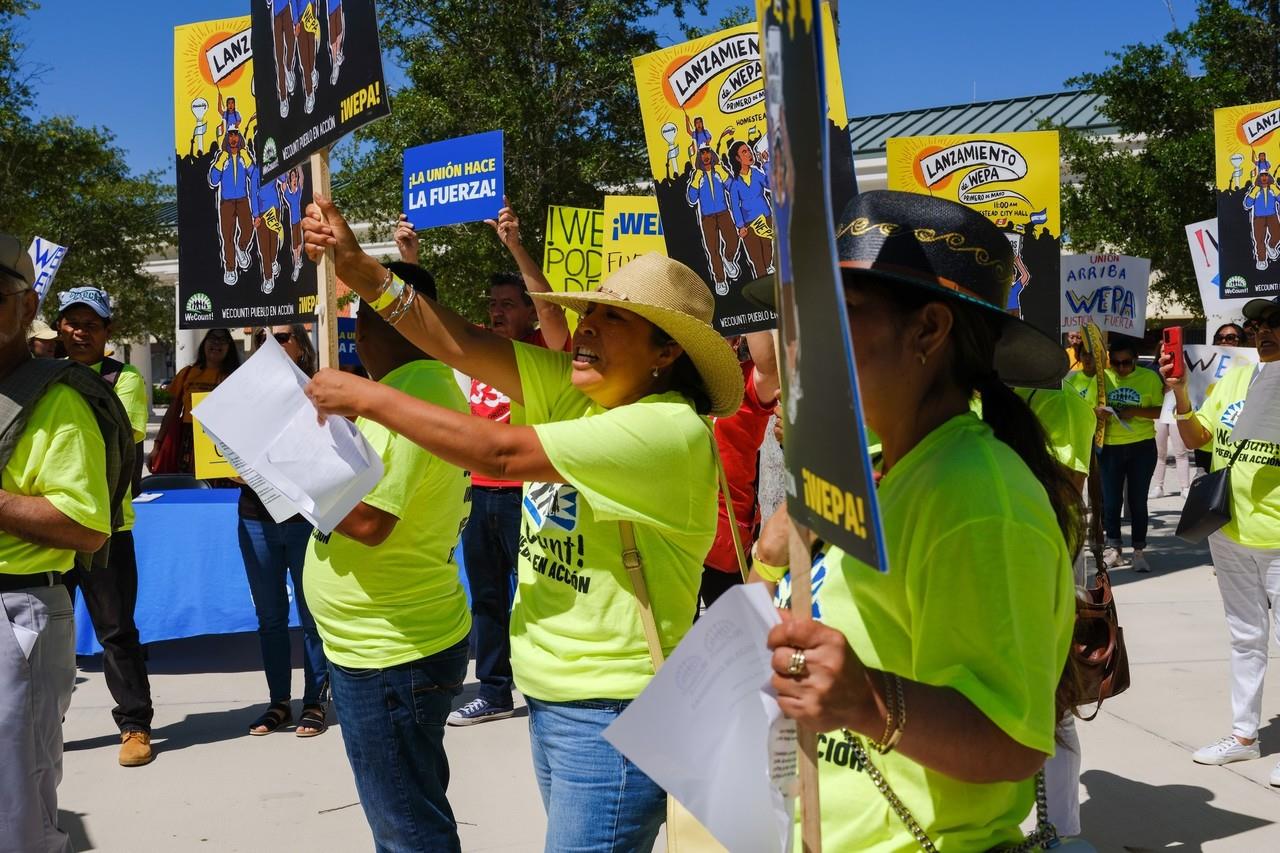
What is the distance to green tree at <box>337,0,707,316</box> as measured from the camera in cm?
1467

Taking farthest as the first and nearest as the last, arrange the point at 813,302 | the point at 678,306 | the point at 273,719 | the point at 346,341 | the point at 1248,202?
the point at 346,341 < the point at 1248,202 < the point at 273,719 < the point at 678,306 < the point at 813,302

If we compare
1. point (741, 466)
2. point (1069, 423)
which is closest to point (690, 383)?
point (1069, 423)

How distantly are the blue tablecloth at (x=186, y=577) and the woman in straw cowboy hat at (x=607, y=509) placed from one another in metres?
4.90

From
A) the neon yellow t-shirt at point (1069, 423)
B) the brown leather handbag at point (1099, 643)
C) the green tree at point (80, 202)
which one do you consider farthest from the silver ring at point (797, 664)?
the green tree at point (80, 202)

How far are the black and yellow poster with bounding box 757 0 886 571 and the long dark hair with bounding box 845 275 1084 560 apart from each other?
0.36 meters

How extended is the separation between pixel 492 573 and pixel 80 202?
1967 centimetres

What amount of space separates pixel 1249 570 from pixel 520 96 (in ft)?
36.1

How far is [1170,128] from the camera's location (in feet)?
47.9

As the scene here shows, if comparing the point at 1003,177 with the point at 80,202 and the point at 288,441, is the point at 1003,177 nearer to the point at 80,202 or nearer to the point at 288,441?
the point at 288,441

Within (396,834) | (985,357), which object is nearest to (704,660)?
(985,357)

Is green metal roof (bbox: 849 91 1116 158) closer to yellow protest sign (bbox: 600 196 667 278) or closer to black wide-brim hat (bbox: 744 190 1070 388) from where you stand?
yellow protest sign (bbox: 600 196 667 278)

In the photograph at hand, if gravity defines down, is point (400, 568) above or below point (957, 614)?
below

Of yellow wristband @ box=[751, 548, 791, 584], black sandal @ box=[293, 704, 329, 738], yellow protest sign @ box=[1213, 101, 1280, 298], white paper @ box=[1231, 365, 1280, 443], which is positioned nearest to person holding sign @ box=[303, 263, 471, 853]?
yellow wristband @ box=[751, 548, 791, 584]

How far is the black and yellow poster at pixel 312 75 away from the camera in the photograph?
9.07 ft
